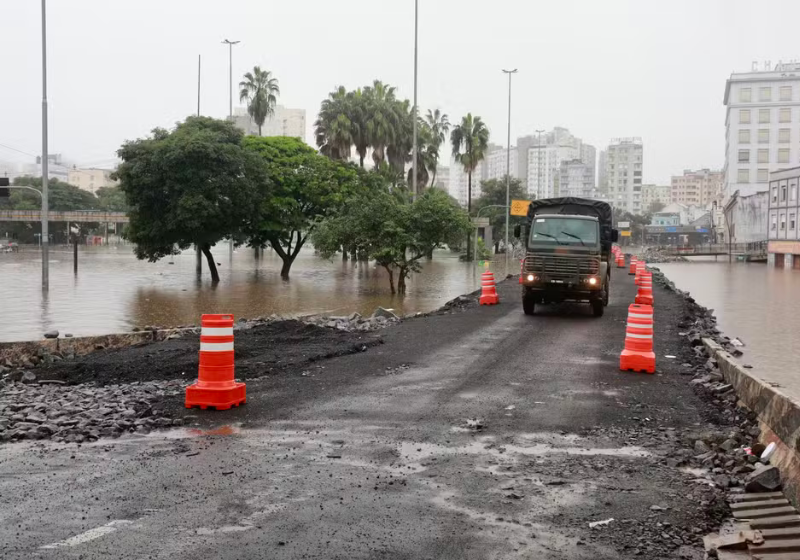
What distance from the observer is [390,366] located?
12.1 metres

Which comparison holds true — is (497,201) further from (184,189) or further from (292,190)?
(184,189)

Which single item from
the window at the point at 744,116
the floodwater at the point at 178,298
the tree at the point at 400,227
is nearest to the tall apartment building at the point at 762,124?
the window at the point at 744,116

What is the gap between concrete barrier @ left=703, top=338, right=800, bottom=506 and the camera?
6184 millimetres

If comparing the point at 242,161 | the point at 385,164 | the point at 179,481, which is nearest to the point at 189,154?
the point at 242,161

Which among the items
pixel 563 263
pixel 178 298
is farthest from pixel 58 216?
pixel 563 263

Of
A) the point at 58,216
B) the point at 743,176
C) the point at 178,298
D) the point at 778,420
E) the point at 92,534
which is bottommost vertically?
the point at 178,298

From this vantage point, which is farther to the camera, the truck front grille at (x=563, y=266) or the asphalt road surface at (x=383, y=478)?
the truck front grille at (x=563, y=266)

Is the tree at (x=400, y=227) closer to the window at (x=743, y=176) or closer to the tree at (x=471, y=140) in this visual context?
the tree at (x=471, y=140)

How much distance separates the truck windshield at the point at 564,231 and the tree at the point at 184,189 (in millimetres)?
21372

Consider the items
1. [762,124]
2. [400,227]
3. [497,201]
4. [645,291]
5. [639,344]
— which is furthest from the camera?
[762,124]

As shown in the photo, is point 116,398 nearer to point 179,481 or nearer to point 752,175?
point 179,481

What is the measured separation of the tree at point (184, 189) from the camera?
37.3 metres

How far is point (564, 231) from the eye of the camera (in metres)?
20.0

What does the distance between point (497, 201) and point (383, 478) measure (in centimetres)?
9685
